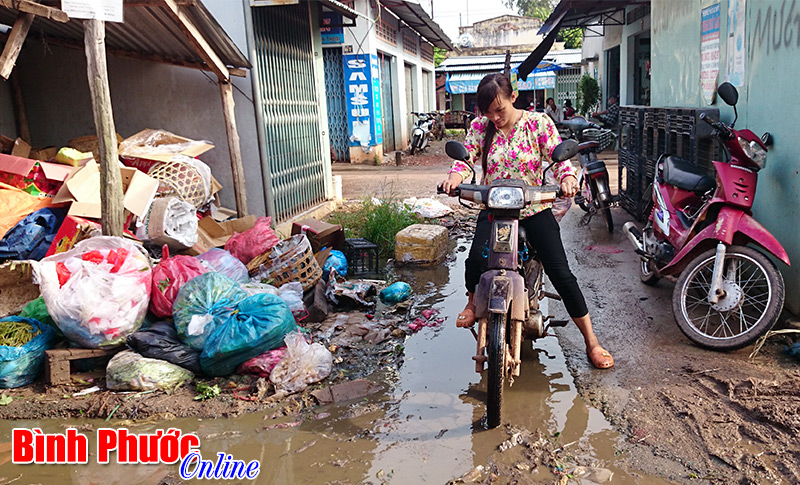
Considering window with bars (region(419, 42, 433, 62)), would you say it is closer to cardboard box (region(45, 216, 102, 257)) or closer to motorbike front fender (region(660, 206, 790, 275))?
cardboard box (region(45, 216, 102, 257))

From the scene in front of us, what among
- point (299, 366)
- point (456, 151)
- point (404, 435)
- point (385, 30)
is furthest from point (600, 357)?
point (385, 30)

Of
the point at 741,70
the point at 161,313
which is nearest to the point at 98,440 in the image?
the point at 161,313

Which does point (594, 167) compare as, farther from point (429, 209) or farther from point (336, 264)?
point (336, 264)

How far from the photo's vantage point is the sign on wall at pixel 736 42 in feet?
15.9

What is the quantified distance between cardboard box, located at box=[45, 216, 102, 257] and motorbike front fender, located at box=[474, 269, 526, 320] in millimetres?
3452

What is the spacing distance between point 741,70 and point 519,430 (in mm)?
3573

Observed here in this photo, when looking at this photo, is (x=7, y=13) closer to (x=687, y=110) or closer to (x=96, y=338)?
(x=96, y=338)

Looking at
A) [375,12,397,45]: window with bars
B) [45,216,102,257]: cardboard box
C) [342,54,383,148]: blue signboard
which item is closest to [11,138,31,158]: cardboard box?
[45,216,102,257]: cardboard box

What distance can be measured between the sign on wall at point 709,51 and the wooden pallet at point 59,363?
215 inches

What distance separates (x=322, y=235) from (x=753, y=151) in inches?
146

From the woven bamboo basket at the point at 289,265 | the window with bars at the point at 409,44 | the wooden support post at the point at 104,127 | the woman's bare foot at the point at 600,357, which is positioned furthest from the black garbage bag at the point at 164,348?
the window with bars at the point at 409,44

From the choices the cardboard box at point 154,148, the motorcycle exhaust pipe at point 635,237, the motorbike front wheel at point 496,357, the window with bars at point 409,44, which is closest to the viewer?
the motorbike front wheel at point 496,357

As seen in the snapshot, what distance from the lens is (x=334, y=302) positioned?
511 centimetres

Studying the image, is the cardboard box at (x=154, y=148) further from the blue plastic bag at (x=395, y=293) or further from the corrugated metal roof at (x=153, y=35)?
the blue plastic bag at (x=395, y=293)
